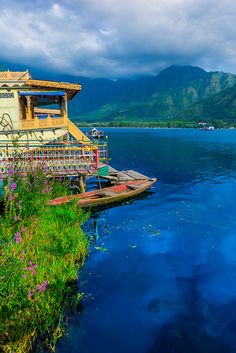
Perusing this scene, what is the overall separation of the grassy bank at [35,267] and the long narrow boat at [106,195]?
1.71 meters

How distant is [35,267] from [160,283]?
4.45 m

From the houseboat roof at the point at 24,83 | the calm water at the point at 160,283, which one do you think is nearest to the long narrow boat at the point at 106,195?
the calm water at the point at 160,283

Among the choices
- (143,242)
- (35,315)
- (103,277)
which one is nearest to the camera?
(35,315)

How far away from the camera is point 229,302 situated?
28.6 ft

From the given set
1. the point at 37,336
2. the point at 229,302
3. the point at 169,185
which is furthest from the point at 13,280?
the point at 169,185

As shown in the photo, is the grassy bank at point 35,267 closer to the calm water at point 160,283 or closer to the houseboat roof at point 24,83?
the calm water at point 160,283

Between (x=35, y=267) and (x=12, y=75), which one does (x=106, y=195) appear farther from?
(x=12, y=75)

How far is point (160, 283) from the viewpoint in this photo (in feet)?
32.1

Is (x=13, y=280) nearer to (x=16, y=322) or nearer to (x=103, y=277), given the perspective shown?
(x=16, y=322)

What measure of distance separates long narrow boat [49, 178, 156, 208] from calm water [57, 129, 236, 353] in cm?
88

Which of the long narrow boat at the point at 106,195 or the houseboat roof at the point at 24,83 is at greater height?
the houseboat roof at the point at 24,83

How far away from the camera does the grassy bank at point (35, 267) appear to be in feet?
20.0

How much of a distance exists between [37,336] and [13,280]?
1925 millimetres

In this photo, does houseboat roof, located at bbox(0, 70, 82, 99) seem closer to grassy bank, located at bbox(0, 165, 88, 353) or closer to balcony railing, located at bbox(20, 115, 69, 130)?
balcony railing, located at bbox(20, 115, 69, 130)
